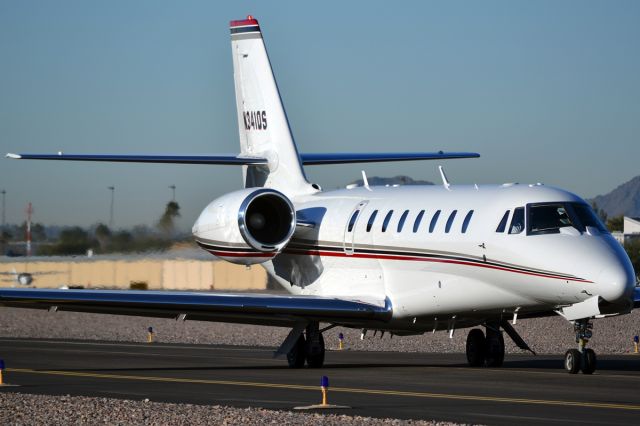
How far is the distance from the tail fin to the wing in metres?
4.77

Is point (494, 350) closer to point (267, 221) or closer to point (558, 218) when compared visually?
point (558, 218)

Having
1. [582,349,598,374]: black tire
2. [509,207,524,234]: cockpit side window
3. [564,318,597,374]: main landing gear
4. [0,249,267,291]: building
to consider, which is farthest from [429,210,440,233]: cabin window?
[0,249,267,291]: building

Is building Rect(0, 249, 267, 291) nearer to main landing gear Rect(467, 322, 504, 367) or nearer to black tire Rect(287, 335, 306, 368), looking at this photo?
black tire Rect(287, 335, 306, 368)

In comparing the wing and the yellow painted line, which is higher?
the wing

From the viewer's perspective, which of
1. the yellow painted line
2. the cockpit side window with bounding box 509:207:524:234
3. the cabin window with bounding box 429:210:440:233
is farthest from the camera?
the cabin window with bounding box 429:210:440:233

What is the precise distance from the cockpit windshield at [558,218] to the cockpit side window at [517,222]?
0.46 feet

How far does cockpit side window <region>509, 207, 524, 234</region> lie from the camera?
20.2m

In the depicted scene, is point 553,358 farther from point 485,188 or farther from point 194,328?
point 194,328

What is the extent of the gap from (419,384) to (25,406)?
5930mm

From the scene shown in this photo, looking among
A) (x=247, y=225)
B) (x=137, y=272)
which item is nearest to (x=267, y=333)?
(x=137, y=272)

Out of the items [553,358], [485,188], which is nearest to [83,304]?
[485,188]

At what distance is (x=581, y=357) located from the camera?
1966 centimetres

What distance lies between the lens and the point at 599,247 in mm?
19188

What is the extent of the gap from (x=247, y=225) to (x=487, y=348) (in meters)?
5.08
